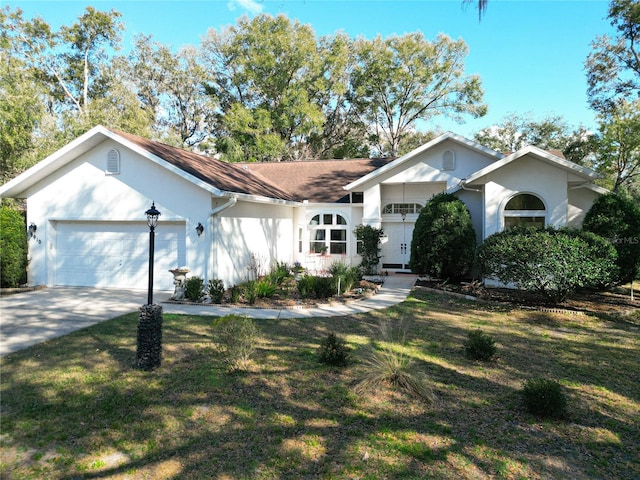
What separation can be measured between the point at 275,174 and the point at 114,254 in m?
9.93

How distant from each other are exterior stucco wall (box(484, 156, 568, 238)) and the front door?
13.5ft

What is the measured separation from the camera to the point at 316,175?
1984 centimetres

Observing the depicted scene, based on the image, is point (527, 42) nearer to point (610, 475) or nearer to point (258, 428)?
point (610, 475)

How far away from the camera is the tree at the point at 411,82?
107 ft

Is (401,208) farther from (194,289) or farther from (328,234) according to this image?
(194,289)

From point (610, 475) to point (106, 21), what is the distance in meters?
42.0

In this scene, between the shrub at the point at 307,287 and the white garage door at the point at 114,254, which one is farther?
the white garage door at the point at 114,254

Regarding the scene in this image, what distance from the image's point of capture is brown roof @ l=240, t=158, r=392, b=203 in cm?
1777

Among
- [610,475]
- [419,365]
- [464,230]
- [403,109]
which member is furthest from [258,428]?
[403,109]

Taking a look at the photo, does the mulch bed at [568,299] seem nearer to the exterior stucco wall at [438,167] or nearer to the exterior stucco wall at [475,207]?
the exterior stucco wall at [475,207]

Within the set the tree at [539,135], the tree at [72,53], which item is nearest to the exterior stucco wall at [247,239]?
the tree at [539,135]

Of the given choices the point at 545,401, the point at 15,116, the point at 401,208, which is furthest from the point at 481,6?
the point at 15,116

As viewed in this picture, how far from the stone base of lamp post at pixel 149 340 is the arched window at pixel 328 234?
1157 centimetres

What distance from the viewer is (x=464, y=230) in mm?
12570
